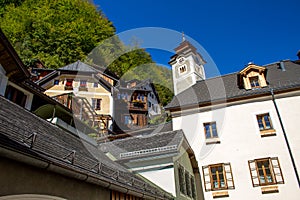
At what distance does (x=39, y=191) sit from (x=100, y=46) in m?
39.5

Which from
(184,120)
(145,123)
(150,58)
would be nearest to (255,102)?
(184,120)

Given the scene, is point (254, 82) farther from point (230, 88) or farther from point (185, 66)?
point (185, 66)

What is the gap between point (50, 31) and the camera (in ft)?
123

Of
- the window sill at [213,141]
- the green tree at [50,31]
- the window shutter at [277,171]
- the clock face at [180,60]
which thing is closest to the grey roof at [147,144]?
the window sill at [213,141]

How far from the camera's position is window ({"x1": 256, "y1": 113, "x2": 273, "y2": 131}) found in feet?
51.3

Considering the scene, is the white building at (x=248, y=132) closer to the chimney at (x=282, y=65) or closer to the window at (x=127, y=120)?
the chimney at (x=282, y=65)

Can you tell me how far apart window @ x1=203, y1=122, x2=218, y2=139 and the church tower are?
30.6m

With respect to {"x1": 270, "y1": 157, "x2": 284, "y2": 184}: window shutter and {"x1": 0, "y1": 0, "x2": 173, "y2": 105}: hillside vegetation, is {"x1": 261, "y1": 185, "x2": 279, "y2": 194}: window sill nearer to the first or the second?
{"x1": 270, "y1": 157, "x2": 284, "y2": 184}: window shutter

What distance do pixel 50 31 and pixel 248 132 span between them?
107 feet

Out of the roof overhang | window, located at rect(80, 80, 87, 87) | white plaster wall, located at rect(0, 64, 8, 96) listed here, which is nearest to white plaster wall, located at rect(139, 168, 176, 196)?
white plaster wall, located at rect(0, 64, 8, 96)

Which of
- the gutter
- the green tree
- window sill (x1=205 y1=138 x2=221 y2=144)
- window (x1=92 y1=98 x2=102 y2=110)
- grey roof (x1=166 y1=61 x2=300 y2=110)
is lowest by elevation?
the gutter

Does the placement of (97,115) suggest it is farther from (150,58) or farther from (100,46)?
(150,58)

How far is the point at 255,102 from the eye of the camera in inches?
650

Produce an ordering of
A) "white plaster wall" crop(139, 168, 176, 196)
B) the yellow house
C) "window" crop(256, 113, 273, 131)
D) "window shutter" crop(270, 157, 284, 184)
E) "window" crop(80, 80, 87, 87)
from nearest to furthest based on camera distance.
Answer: "white plaster wall" crop(139, 168, 176, 196) < "window shutter" crop(270, 157, 284, 184) < "window" crop(256, 113, 273, 131) < the yellow house < "window" crop(80, 80, 87, 87)
